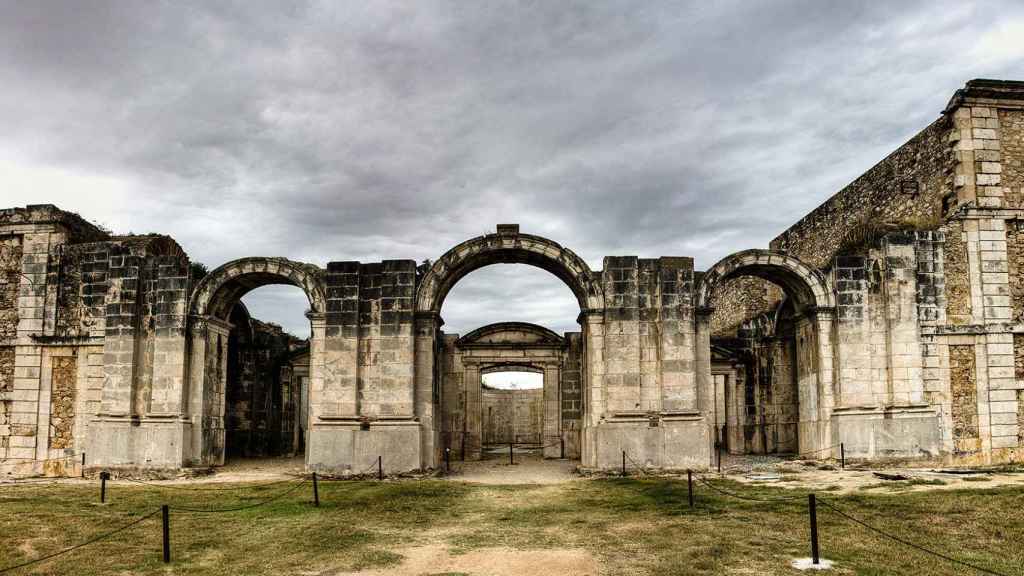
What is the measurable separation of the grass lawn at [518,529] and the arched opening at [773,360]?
4.66 metres

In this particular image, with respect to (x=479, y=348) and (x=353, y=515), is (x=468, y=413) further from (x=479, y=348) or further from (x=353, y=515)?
(x=353, y=515)

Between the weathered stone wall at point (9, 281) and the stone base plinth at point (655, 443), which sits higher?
the weathered stone wall at point (9, 281)

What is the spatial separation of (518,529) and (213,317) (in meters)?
10.8

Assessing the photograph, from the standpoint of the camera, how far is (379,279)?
1783 cm

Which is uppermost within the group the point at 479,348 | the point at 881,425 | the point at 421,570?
the point at 479,348

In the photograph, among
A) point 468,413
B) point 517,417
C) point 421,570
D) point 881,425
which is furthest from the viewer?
point 517,417

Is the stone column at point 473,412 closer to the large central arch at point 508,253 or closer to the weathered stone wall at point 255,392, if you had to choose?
the weathered stone wall at point 255,392

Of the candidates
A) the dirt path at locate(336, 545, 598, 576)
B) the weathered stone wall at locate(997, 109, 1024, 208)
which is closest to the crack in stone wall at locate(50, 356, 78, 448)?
the dirt path at locate(336, 545, 598, 576)

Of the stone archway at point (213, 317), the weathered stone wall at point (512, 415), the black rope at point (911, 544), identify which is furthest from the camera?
the weathered stone wall at point (512, 415)

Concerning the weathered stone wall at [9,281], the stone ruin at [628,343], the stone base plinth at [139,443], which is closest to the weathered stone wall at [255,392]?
the stone ruin at [628,343]

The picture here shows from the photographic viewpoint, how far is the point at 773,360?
74.2 feet

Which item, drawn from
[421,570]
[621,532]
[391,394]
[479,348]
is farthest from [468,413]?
[421,570]

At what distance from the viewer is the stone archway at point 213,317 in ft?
58.6

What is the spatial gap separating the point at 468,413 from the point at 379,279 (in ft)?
25.4
